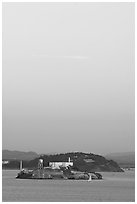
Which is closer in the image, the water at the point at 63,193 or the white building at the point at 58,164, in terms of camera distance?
the water at the point at 63,193

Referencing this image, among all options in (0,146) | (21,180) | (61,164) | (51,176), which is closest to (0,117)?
(0,146)

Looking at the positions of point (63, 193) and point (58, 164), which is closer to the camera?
point (63, 193)

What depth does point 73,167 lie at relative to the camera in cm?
1473

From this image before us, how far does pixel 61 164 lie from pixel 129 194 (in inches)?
116

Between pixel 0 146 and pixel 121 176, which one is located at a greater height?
pixel 0 146

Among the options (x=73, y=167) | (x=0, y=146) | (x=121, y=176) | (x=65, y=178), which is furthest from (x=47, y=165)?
(x=0, y=146)

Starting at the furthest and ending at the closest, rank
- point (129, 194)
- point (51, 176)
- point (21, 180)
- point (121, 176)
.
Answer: point (121, 176) < point (21, 180) < point (51, 176) < point (129, 194)

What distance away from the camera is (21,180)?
17906mm

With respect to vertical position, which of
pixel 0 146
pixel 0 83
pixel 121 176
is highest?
pixel 0 83

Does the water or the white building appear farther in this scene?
the white building

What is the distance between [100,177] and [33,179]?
2.91 meters

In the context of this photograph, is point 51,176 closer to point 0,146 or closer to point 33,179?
point 33,179

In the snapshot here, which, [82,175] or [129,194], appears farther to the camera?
[82,175]

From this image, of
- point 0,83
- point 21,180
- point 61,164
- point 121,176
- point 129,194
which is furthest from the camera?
point 121,176
